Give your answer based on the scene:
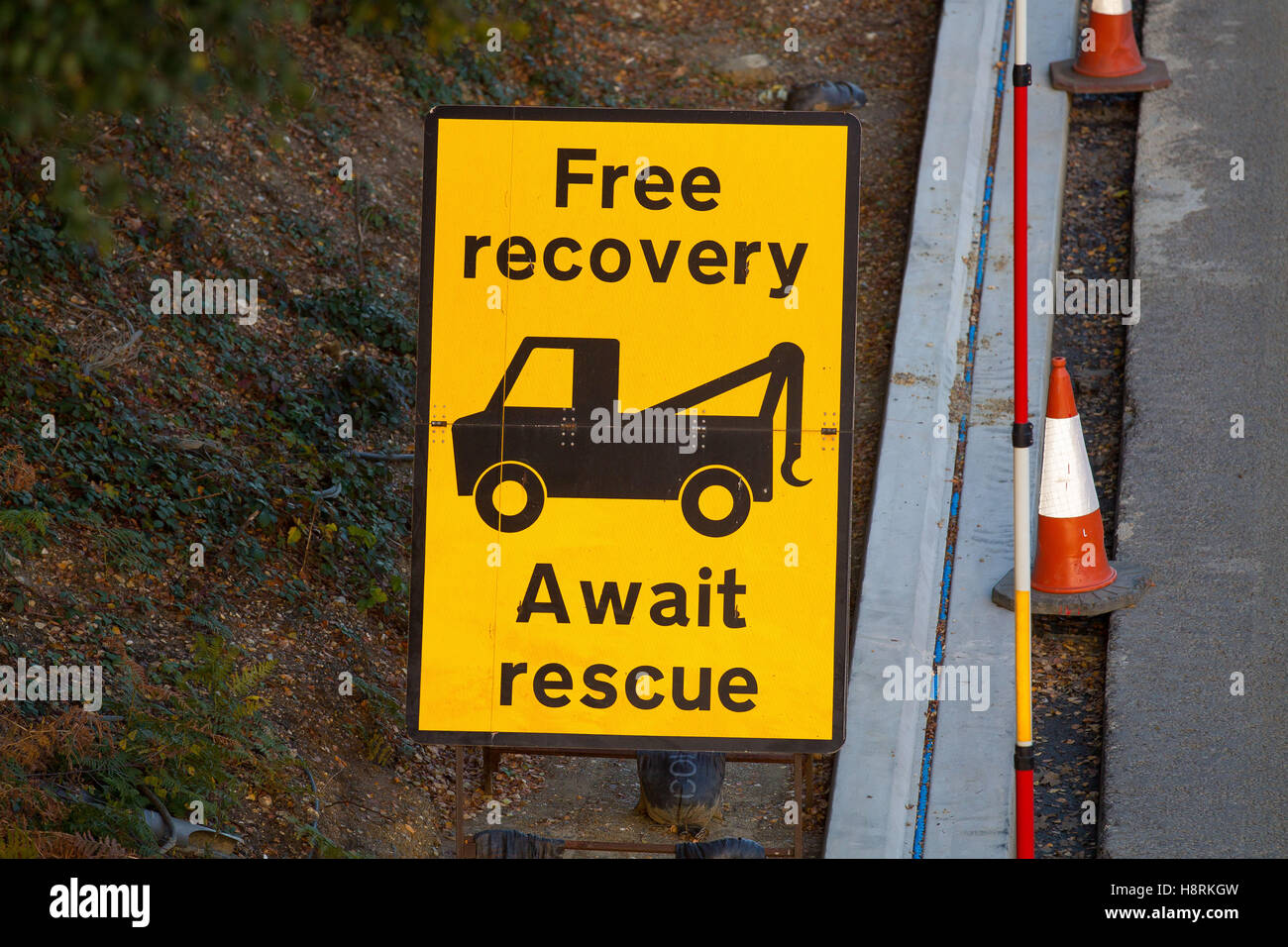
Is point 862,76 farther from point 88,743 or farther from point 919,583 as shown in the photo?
point 88,743

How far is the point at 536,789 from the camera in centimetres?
626

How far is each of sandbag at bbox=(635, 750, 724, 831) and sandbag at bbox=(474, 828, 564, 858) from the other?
43.2 inches

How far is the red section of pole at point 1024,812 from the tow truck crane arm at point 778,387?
4.62 ft

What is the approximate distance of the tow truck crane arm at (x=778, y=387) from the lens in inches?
168

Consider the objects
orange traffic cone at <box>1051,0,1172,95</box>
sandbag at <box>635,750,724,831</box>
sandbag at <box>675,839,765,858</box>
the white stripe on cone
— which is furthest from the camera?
orange traffic cone at <box>1051,0,1172,95</box>

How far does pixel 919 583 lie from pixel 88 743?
3.53m

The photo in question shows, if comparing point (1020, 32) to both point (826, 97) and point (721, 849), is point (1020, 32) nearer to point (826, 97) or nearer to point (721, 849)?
point (721, 849)

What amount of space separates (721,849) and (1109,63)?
734 centimetres

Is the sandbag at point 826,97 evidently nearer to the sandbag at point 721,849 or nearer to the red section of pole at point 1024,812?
the red section of pole at point 1024,812

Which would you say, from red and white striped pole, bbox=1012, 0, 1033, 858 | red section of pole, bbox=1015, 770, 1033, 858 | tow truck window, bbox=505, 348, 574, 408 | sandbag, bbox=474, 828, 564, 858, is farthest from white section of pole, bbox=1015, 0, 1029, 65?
sandbag, bbox=474, 828, 564, 858

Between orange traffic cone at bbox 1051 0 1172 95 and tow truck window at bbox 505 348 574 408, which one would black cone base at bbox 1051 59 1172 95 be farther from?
tow truck window at bbox 505 348 574 408

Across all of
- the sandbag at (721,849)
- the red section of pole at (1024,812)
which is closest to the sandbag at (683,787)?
the sandbag at (721,849)

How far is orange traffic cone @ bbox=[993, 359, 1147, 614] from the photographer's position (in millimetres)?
6574
